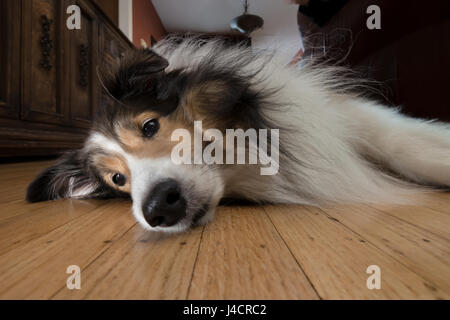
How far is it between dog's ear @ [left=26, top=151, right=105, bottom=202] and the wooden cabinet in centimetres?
82

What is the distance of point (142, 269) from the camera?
74cm

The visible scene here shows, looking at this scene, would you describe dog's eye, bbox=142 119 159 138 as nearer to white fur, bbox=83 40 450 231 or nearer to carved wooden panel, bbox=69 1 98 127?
white fur, bbox=83 40 450 231

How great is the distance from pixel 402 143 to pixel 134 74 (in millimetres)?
1331

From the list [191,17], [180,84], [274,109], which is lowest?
[274,109]

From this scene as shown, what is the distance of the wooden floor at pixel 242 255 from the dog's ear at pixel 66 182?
1.21 feet

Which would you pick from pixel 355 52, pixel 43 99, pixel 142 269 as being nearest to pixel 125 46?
pixel 43 99

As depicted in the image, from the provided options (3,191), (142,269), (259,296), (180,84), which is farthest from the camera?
(3,191)

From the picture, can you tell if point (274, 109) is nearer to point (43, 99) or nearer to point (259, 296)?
point (259, 296)

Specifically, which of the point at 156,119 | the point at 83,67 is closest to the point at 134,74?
the point at 156,119

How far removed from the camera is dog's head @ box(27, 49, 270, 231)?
119cm

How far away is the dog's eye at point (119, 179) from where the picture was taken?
150cm

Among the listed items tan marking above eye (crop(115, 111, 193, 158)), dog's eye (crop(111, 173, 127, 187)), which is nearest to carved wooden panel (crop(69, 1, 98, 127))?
dog's eye (crop(111, 173, 127, 187))

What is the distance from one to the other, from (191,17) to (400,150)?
8.87m

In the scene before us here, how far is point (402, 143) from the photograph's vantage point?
1609 mm
